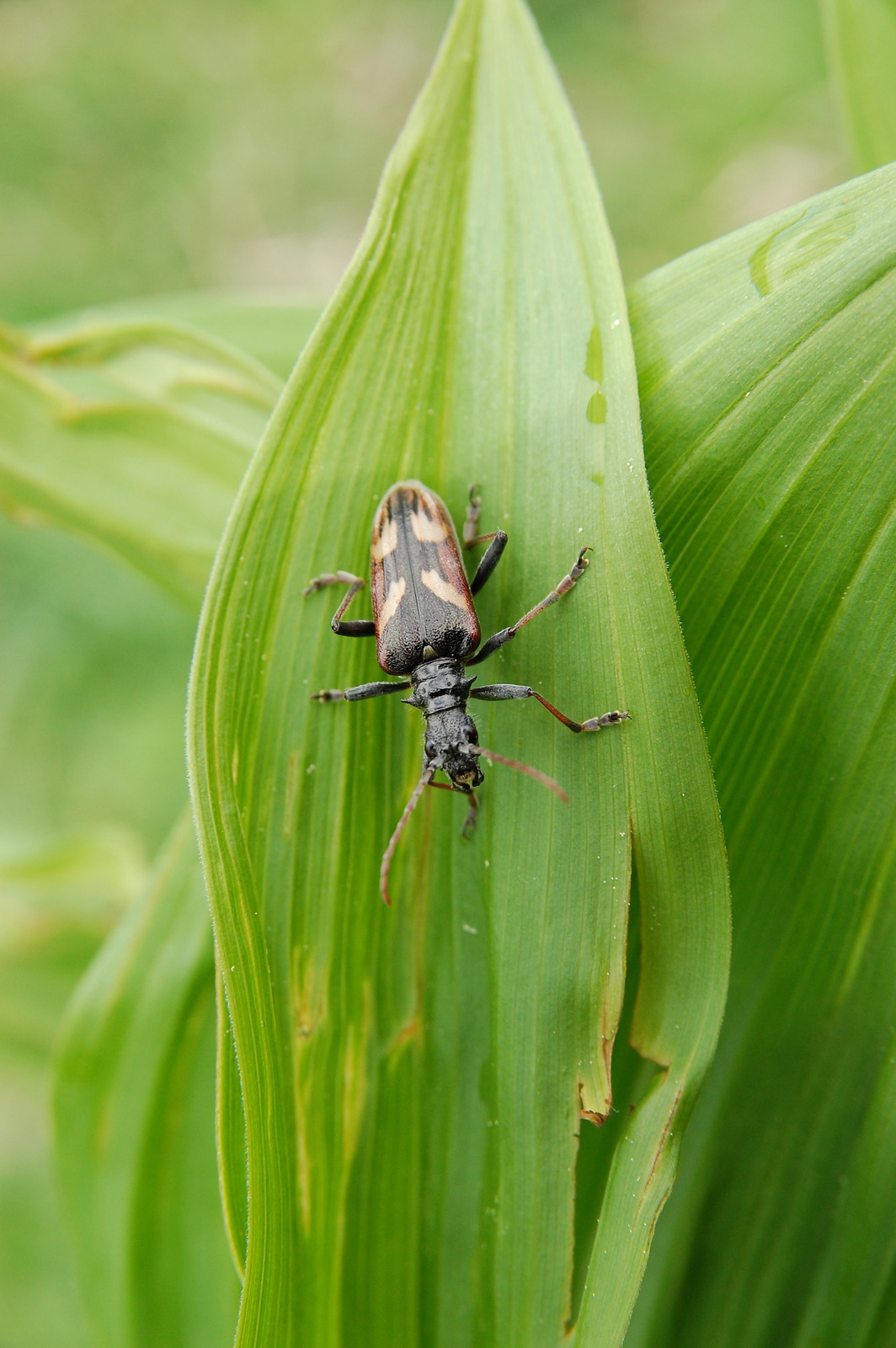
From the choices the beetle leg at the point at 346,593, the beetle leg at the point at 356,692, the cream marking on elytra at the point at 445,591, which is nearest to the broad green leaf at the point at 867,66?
the cream marking on elytra at the point at 445,591

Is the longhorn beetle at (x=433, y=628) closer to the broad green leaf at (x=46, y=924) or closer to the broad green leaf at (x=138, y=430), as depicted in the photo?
the broad green leaf at (x=138, y=430)

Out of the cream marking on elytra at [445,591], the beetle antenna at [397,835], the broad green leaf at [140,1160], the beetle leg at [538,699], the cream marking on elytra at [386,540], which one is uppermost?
the cream marking on elytra at [445,591]

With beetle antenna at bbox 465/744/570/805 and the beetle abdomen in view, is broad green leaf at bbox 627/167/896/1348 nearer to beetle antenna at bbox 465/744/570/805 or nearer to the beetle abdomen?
beetle antenna at bbox 465/744/570/805

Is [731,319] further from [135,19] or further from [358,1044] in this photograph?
[135,19]

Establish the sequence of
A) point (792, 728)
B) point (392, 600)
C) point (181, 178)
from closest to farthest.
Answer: point (792, 728) < point (392, 600) < point (181, 178)

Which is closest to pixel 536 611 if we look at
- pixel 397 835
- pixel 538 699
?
pixel 538 699

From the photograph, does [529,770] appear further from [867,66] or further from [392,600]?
[867,66]
